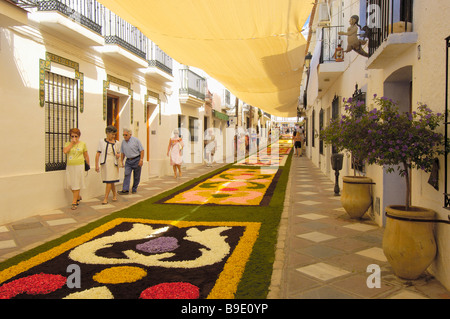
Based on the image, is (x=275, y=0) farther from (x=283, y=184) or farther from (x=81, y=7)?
(x=283, y=184)

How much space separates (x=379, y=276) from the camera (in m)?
3.26

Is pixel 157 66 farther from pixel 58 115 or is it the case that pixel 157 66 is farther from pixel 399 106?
pixel 399 106

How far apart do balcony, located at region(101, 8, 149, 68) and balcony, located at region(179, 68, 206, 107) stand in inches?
154

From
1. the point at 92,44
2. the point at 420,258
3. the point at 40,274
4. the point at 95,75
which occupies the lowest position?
the point at 40,274

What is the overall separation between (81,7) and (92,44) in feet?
2.51

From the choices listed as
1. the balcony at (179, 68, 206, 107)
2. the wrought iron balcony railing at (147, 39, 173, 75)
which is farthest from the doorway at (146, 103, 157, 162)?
the balcony at (179, 68, 206, 107)

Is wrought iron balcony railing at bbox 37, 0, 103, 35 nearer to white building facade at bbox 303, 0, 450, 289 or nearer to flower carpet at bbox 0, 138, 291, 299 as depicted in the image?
flower carpet at bbox 0, 138, 291, 299

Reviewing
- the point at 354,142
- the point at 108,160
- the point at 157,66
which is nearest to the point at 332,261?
the point at 354,142

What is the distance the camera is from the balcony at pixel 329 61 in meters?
8.81

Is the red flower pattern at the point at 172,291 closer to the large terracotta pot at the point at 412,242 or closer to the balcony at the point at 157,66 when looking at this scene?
the large terracotta pot at the point at 412,242

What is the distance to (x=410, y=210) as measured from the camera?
3281 mm

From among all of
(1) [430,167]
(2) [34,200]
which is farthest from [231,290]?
(2) [34,200]

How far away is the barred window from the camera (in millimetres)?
6699

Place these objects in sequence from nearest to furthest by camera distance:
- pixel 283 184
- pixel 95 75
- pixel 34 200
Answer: pixel 34 200, pixel 95 75, pixel 283 184
